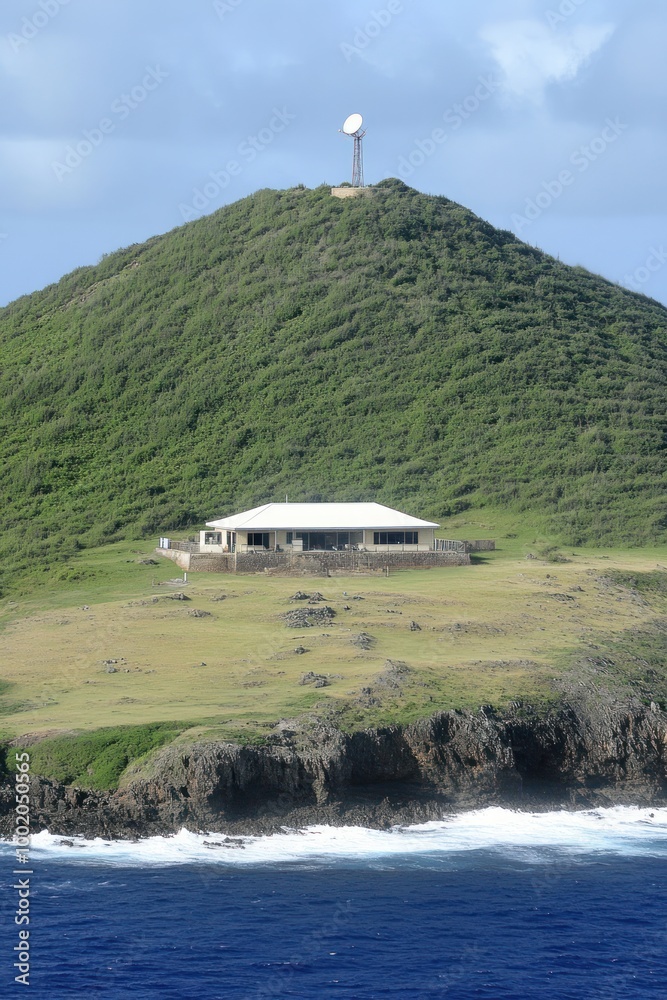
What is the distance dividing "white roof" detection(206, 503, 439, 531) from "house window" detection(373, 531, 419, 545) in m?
0.54

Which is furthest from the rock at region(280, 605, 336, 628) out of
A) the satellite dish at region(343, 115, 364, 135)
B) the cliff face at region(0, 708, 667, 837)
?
the satellite dish at region(343, 115, 364, 135)

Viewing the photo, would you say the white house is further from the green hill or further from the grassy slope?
the green hill

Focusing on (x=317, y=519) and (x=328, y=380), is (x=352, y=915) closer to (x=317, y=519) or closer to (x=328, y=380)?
(x=317, y=519)

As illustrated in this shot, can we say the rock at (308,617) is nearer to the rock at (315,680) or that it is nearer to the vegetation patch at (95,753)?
the rock at (315,680)

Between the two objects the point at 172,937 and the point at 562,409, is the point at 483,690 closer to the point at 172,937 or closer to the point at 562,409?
the point at 172,937

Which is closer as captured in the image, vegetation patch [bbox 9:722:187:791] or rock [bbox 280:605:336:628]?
vegetation patch [bbox 9:722:187:791]

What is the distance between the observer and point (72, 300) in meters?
146

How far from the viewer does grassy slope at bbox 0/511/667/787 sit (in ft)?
148

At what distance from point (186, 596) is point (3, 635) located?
905 centimetres

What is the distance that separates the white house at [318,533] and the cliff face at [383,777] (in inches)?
1195

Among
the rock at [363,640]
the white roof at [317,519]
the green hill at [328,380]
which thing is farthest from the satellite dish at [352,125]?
the rock at [363,640]

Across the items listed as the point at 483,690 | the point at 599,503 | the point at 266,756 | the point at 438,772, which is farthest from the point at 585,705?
the point at 599,503

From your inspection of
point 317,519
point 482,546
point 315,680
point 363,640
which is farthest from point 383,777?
point 482,546

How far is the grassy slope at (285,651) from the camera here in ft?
148
